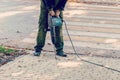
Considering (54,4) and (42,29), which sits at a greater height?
(54,4)

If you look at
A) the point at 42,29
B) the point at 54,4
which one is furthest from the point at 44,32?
the point at 54,4

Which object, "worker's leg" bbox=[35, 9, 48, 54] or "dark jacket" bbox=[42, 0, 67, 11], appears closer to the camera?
"dark jacket" bbox=[42, 0, 67, 11]

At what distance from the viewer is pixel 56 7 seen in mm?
7008

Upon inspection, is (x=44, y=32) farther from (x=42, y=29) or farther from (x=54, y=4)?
(x=54, y=4)

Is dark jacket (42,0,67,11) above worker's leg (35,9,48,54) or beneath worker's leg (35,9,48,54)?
above

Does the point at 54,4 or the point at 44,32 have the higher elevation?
the point at 54,4

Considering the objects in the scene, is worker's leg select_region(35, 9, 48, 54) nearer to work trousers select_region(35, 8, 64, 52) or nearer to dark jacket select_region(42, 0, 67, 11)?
work trousers select_region(35, 8, 64, 52)

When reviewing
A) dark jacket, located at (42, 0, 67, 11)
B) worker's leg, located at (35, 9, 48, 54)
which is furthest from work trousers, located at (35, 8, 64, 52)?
dark jacket, located at (42, 0, 67, 11)

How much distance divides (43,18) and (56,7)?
0.34m

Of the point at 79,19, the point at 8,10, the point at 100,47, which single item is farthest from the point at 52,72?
the point at 8,10

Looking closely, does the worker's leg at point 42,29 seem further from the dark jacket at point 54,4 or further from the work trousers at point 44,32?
the dark jacket at point 54,4

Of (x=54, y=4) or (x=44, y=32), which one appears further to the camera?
(x=44, y=32)

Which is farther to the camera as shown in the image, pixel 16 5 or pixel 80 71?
pixel 16 5

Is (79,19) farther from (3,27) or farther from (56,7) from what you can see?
(56,7)
